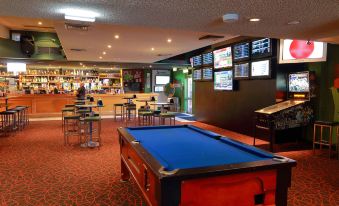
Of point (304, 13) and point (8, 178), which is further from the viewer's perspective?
point (8, 178)

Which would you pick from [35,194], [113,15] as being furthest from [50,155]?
[113,15]

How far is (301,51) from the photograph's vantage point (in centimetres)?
634

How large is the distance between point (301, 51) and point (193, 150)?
4839 mm

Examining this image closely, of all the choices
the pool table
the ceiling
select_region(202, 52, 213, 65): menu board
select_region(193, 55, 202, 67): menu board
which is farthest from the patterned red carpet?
select_region(193, 55, 202, 67): menu board

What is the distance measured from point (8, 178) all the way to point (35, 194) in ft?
3.20

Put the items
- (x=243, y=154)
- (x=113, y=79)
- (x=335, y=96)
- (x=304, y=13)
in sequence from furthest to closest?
1. (x=113, y=79)
2. (x=335, y=96)
3. (x=304, y=13)
4. (x=243, y=154)

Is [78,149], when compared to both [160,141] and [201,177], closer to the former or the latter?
[160,141]

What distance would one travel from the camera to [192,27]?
4.53 meters

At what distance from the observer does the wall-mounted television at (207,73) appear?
32.7 feet

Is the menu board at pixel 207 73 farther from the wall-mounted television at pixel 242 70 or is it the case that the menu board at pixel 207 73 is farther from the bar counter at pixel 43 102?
the bar counter at pixel 43 102

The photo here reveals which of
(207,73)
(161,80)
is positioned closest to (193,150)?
(207,73)

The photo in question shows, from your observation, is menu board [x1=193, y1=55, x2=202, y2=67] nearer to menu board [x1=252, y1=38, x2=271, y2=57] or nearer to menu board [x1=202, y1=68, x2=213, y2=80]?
menu board [x1=202, y1=68, x2=213, y2=80]

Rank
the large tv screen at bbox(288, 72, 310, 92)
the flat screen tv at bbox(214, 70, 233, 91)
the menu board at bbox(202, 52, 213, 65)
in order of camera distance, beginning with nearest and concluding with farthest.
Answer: the large tv screen at bbox(288, 72, 310, 92) → the flat screen tv at bbox(214, 70, 233, 91) → the menu board at bbox(202, 52, 213, 65)

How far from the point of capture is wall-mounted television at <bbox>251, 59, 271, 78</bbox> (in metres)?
7.06
